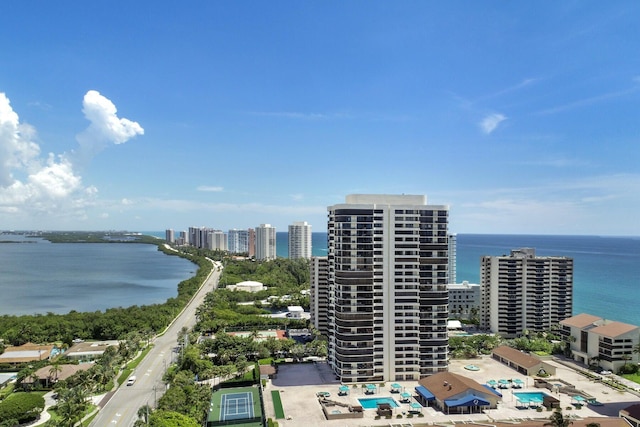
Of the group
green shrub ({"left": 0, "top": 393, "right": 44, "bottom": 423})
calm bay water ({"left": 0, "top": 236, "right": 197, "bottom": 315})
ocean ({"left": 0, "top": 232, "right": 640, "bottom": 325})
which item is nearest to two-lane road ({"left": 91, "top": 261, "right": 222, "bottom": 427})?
green shrub ({"left": 0, "top": 393, "right": 44, "bottom": 423})

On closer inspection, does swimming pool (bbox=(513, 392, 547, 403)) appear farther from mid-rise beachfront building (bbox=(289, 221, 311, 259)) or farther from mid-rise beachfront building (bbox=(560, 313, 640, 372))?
mid-rise beachfront building (bbox=(289, 221, 311, 259))

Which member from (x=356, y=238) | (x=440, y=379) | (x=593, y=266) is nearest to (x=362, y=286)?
(x=356, y=238)

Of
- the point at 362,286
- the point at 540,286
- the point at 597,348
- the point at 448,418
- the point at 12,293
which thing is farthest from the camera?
the point at 12,293

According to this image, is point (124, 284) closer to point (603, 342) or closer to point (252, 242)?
point (252, 242)

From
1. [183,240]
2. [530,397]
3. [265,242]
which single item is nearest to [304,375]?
[530,397]

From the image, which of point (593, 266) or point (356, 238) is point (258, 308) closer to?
point (356, 238)

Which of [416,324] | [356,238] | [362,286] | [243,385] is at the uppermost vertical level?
[356,238]
